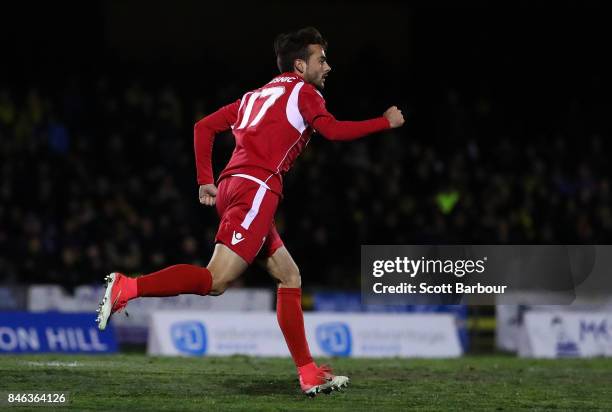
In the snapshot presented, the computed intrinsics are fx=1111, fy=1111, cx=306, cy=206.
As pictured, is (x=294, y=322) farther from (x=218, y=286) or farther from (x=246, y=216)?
(x=246, y=216)

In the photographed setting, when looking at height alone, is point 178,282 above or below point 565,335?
above

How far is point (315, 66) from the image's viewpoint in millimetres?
8273

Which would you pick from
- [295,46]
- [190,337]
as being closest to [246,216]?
[295,46]

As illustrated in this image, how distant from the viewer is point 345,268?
20.6 metres

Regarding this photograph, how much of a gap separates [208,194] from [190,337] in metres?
7.56

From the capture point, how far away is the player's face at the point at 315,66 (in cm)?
827

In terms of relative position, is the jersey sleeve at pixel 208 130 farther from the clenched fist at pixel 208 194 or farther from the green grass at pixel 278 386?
the green grass at pixel 278 386

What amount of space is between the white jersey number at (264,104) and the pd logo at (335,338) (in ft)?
26.7

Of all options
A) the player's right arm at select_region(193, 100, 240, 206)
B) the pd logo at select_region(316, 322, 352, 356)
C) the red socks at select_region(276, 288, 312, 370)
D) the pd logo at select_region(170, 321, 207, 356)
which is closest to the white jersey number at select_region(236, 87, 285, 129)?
the player's right arm at select_region(193, 100, 240, 206)

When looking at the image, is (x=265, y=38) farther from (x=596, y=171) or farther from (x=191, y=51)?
(x=596, y=171)

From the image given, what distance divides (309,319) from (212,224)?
5.10 m

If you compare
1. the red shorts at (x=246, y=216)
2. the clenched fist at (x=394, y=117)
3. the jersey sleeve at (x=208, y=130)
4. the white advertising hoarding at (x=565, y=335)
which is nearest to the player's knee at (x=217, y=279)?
the red shorts at (x=246, y=216)

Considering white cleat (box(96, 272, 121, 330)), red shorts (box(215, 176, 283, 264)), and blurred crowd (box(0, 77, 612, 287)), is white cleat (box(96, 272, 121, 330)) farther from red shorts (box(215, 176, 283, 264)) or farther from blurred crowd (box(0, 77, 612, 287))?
blurred crowd (box(0, 77, 612, 287))

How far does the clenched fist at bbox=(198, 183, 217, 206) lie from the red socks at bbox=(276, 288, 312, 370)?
0.85m
